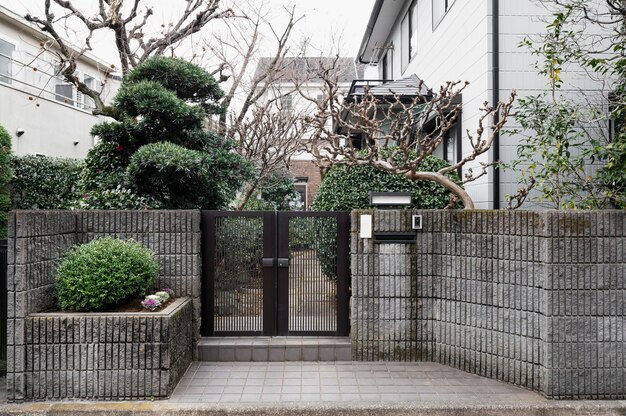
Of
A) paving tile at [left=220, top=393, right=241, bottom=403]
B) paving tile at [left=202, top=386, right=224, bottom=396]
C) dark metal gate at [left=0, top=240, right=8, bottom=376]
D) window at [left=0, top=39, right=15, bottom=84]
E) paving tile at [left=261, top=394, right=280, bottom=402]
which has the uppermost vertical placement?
window at [left=0, top=39, right=15, bottom=84]

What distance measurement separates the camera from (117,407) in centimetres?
402

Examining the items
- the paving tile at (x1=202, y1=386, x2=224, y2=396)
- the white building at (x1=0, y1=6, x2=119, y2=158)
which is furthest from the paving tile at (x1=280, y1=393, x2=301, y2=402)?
the white building at (x1=0, y1=6, x2=119, y2=158)

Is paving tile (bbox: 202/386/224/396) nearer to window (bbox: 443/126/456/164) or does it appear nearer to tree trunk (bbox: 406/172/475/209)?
tree trunk (bbox: 406/172/475/209)

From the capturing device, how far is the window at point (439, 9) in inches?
331

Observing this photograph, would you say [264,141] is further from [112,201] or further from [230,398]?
[230,398]

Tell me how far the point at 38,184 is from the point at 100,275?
20.4ft

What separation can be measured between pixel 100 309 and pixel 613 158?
548 centimetres

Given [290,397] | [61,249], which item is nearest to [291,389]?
[290,397]

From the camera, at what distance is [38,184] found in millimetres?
9281

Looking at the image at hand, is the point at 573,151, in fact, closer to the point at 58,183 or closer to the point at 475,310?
the point at 475,310

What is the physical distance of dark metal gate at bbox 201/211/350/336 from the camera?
5.38 metres

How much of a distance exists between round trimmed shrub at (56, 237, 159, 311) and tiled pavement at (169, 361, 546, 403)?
113cm

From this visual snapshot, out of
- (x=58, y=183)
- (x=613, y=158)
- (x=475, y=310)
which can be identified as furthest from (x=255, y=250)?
(x=58, y=183)

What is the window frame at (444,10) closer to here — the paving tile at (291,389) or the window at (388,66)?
the window at (388,66)
